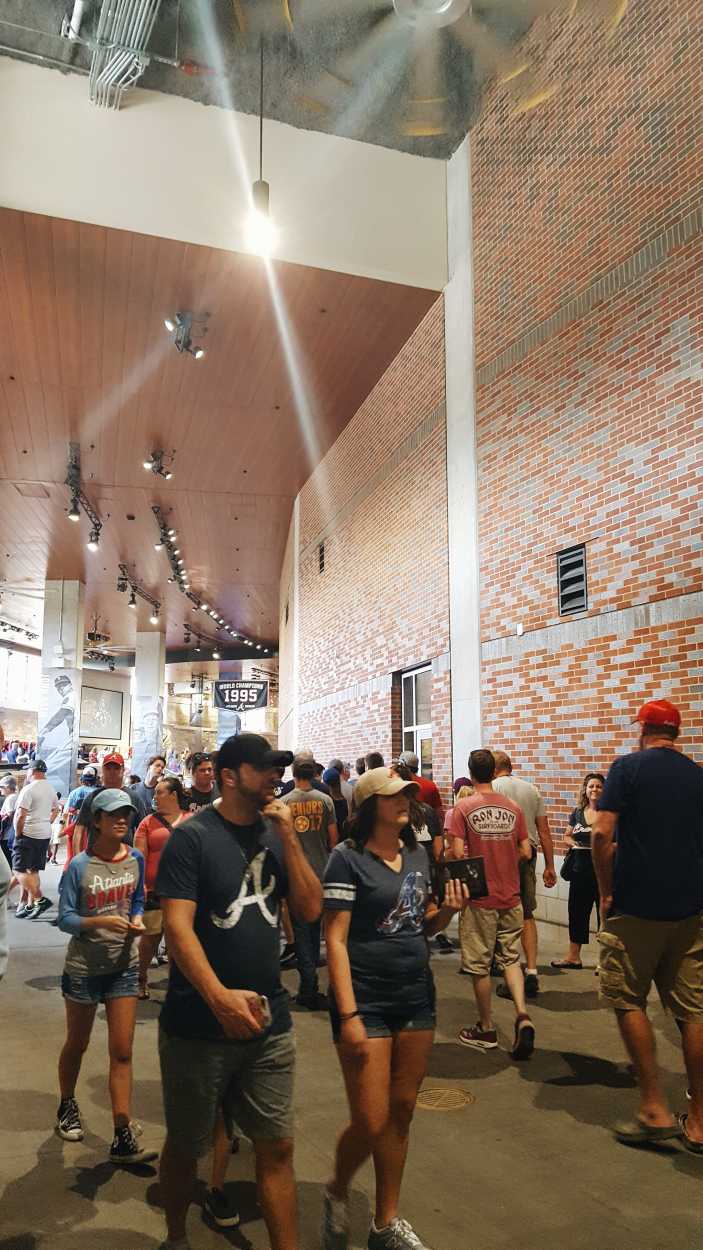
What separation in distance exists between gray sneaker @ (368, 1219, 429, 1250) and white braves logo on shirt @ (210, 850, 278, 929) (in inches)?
45.3

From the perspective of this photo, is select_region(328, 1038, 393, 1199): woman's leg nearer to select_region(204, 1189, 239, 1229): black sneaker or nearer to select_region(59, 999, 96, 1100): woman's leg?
select_region(204, 1189, 239, 1229): black sneaker

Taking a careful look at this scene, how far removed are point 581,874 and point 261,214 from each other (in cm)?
720

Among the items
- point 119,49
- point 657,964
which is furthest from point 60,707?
point 657,964

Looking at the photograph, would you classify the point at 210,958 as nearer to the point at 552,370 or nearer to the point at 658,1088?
the point at 658,1088

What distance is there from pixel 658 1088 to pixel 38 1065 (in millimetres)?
3465

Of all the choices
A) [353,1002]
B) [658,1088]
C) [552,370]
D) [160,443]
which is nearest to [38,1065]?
[353,1002]

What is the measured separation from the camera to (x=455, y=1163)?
3656 millimetres

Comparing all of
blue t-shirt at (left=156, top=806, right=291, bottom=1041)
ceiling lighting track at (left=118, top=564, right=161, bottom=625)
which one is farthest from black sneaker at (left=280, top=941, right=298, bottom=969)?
ceiling lighting track at (left=118, top=564, right=161, bottom=625)

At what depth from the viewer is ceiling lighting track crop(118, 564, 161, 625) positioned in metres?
24.5

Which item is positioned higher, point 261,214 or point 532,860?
point 261,214

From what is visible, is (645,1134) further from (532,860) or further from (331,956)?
(532,860)

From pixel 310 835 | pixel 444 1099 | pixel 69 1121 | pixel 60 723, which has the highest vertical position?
pixel 60 723

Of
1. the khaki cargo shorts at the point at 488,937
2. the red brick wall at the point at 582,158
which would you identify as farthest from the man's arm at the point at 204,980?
the red brick wall at the point at 582,158

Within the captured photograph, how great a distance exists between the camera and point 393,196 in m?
11.0
